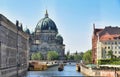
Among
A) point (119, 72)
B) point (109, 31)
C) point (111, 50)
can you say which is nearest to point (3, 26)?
point (119, 72)

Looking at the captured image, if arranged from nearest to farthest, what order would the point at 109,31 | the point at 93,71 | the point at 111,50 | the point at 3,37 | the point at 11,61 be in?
the point at 3,37
the point at 11,61
the point at 93,71
the point at 111,50
the point at 109,31

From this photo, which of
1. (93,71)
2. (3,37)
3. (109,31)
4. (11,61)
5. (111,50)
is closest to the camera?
(3,37)

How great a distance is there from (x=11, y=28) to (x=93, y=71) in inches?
626

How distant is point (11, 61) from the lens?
66.1 metres

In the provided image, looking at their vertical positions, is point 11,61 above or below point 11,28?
below

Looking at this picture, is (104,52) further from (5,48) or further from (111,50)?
(5,48)

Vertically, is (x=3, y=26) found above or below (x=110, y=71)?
above

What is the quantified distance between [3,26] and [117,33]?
235 ft

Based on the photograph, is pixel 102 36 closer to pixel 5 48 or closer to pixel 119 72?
pixel 119 72

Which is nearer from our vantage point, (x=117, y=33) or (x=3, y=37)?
(x=3, y=37)

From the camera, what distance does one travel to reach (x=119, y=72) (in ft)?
217

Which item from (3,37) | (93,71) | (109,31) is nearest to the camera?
(3,37)

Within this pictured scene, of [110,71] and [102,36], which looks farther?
[102,36]

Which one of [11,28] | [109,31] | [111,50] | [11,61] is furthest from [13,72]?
[109,31]
